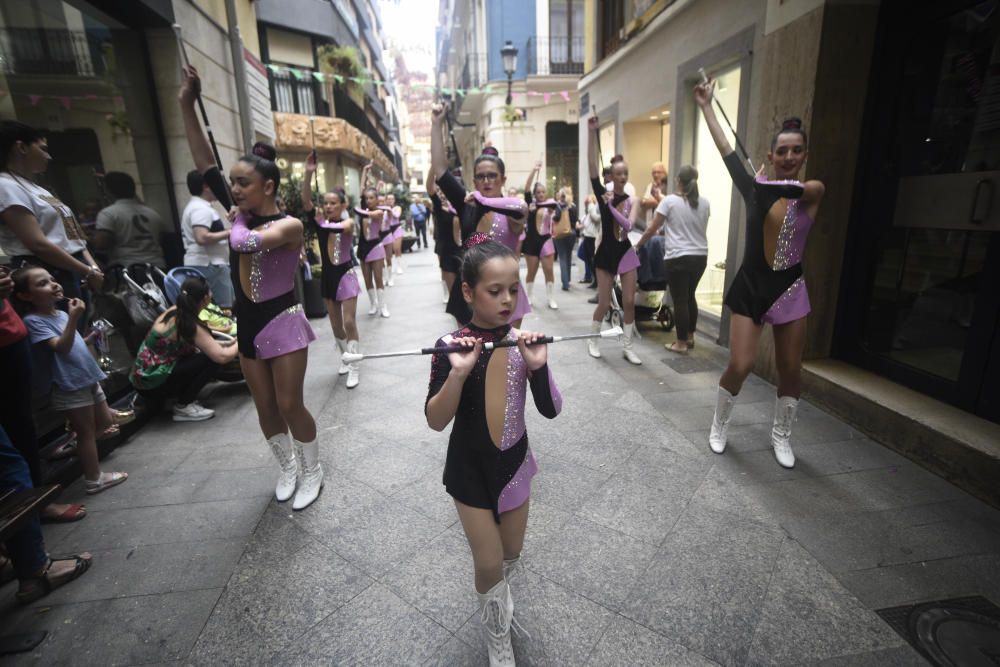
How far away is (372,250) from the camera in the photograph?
8297 millimetres

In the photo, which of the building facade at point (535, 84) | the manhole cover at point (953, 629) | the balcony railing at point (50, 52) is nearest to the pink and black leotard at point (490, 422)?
the manhole cover at point (953, 629)

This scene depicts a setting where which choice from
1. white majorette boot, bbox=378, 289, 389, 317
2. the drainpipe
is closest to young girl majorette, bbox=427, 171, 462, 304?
white majorette boot, bbox=378, 289, 389, 317

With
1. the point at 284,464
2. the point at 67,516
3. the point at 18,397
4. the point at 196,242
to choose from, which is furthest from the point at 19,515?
the point at 196,242

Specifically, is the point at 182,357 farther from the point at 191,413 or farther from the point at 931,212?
the point at 931,212

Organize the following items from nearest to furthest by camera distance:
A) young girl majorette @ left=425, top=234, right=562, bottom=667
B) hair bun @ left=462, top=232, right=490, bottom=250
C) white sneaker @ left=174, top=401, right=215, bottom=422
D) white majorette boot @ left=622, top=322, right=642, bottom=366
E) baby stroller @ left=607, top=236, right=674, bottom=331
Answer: young girl majorette @ left=425, top=234, right=562, bottom=667
hair bun @ left=462, top=232, right=490, bottom=250
white sneaker @ left=174, top=401, right=215, bottom=422
white majorette boot @ left=622, top=322, right=642, bottom=366
baby stroller @ left=607, top=236, right=674, bottom=331

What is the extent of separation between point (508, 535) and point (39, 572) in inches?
91.3

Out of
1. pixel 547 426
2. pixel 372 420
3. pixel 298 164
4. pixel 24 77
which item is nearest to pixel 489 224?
pixel 547 426

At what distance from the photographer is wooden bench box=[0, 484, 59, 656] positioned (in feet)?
6.73

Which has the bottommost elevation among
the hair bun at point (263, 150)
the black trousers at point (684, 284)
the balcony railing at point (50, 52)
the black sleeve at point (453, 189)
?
the black trousers at point (684, 284)

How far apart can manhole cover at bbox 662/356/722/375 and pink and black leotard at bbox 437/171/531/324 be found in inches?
103

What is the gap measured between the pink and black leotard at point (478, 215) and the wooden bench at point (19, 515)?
2282 mm

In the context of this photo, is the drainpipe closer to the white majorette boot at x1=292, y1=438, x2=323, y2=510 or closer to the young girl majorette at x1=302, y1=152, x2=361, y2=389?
the young girl majorette at x1=302, y1=152, x2=361, y2=389

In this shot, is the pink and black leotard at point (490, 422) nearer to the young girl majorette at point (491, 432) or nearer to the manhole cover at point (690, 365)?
the young girl majorette at point (491, 432)

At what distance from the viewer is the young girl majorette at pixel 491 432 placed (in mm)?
1829
